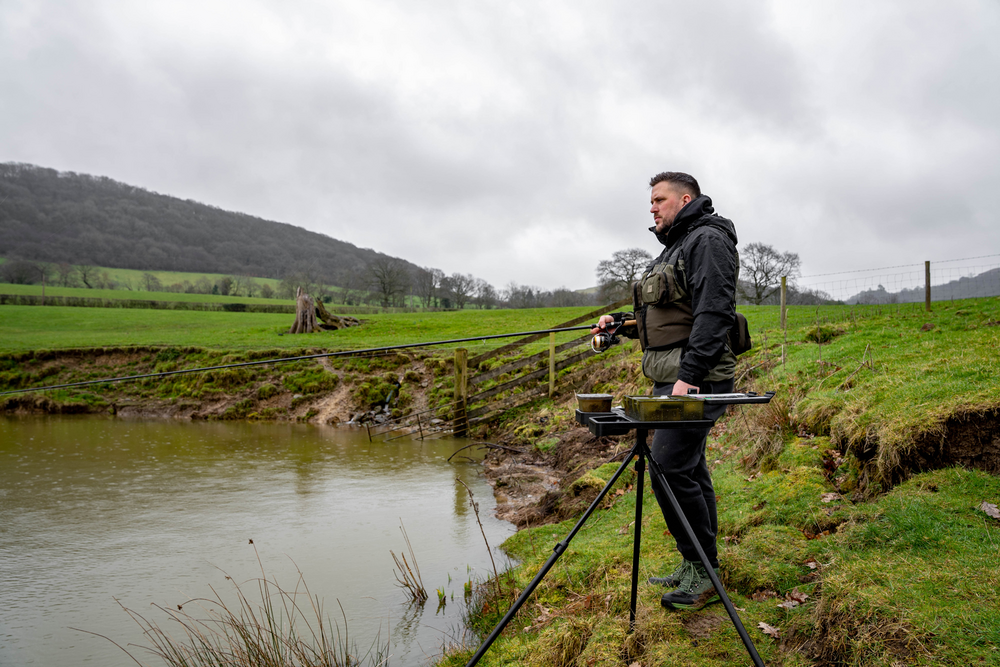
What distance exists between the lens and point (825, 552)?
135 inches

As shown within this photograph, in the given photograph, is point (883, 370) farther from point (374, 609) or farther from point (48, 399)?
point (48, 399)

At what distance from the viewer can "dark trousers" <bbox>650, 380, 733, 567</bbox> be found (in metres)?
2.86

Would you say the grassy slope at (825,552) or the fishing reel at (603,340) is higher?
the fishing reel at (603,340)

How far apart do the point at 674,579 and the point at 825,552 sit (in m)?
1.02

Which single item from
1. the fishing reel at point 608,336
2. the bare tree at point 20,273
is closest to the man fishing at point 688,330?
the fishing reel at point 608,336

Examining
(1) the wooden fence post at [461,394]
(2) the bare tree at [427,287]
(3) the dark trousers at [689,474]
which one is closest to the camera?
(3) the dark trousers at [689,474]

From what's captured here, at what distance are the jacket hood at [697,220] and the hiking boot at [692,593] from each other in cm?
195

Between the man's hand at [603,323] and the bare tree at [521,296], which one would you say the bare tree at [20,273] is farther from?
the man's hand at [603,323]

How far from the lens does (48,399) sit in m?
15.7

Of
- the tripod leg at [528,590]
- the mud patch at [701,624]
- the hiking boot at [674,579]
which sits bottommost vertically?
the mud patch at [701,624]

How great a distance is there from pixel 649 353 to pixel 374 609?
3234 mm

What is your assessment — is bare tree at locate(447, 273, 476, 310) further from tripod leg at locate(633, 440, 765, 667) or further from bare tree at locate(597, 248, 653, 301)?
tripod leg at locate(633, 440, 765, 667)

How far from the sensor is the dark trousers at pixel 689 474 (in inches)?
113

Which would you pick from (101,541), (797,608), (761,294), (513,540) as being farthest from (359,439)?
(761,294)
